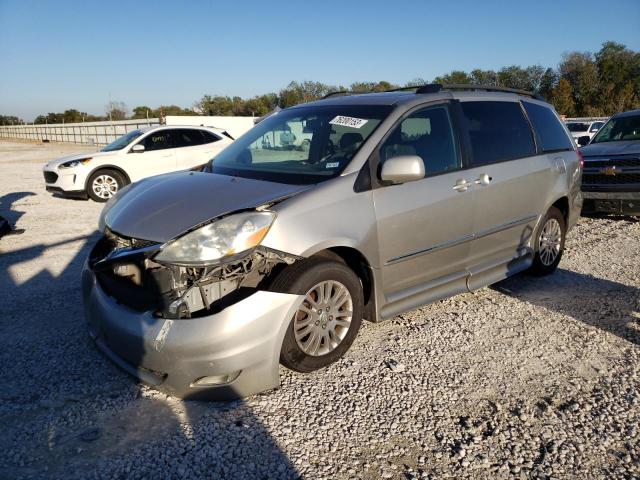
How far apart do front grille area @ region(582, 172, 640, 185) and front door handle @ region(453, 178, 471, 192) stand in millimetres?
5145

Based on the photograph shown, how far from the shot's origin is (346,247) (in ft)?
11.0

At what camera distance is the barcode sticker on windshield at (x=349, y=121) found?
12.5 ft

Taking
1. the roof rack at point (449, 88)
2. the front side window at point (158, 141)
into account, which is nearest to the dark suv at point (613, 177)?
the roof rack at point (449, 88)

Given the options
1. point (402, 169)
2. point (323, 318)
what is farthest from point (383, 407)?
point (402, 169)

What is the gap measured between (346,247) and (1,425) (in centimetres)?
225

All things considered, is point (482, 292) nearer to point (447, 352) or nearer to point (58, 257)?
point (447, 352)

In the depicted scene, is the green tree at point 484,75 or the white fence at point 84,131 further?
the green tree at point 484,75

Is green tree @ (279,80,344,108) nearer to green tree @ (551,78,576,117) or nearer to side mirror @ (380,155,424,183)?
green tree @ (551,78,576,117)

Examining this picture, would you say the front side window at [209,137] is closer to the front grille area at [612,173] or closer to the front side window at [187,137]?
the front side window at [187,137]

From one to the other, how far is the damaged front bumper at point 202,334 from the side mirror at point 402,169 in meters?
1.06

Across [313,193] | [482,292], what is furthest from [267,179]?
[482,292]

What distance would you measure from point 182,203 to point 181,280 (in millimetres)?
581

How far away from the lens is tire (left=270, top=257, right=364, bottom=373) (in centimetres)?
303

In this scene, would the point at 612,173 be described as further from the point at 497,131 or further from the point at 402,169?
the point at 402,169
